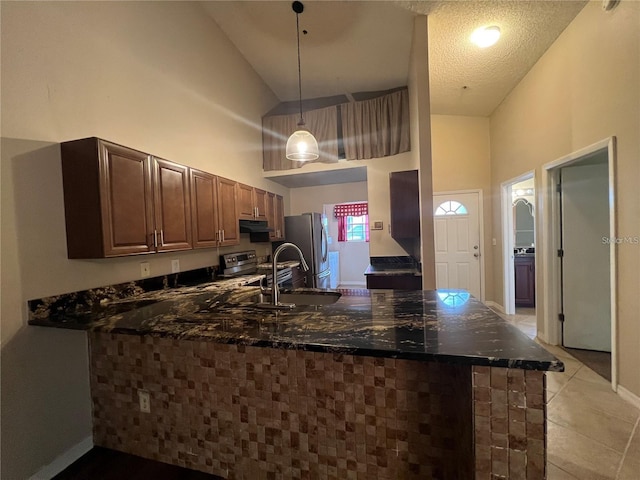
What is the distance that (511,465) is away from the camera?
2.82 feet

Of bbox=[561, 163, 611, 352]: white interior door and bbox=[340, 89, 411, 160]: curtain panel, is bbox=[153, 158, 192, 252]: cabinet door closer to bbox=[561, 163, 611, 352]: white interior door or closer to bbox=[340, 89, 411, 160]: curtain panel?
bbox=[340, 89, 411, 160]: curtain panel

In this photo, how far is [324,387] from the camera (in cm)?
127

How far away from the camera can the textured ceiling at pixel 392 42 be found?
2.57 meters

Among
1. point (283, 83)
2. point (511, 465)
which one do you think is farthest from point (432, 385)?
point (283, 83)

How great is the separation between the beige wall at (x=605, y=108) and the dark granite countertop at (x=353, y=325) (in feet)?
4.95

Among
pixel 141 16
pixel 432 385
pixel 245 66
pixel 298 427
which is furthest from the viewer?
pixel 245 66

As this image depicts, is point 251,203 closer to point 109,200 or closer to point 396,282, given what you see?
point 109,200

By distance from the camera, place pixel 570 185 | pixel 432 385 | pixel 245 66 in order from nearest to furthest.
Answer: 1. pixel 432 385
2. pixel 570 185
3. pixel 245 66

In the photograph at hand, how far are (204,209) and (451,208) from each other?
160 inches

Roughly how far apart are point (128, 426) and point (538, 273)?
4.28 meters

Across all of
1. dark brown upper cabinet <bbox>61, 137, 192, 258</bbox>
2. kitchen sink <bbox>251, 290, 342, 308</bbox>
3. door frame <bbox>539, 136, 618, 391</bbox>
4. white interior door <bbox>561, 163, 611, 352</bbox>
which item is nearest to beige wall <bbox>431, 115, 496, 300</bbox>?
door frame <bbox>539, 136, 618, 391</bbox>

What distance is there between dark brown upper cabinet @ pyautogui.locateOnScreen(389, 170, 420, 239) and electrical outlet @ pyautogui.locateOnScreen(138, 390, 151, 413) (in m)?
2.66

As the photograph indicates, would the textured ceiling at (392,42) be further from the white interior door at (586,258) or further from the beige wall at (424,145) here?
the white interior door at (586,258)

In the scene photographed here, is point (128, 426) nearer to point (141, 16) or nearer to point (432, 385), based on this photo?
point (432, 385)
